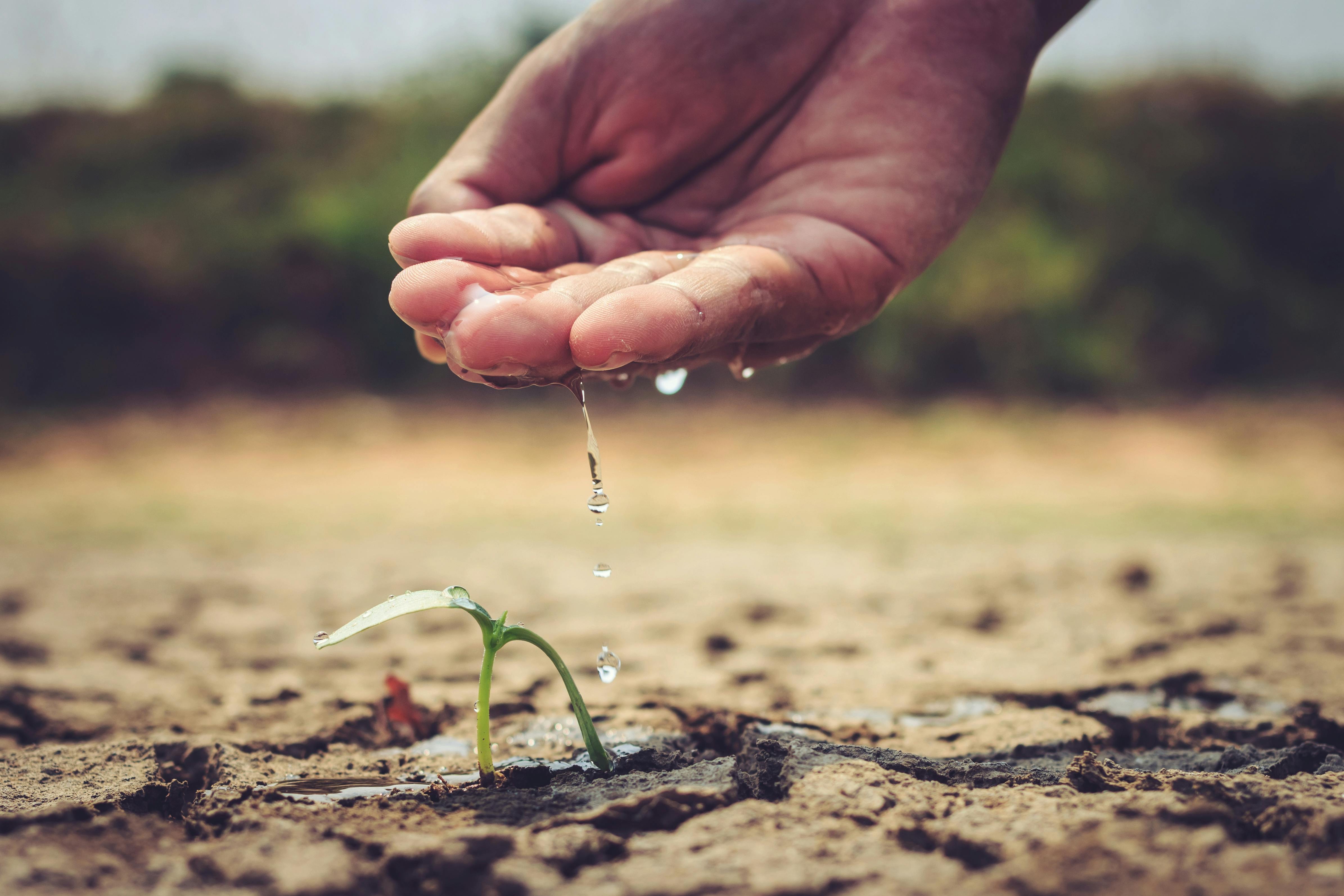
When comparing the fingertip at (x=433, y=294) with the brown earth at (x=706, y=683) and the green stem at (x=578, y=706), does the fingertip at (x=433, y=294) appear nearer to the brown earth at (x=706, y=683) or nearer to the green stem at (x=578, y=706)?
the green stem at (x=578, y=706)

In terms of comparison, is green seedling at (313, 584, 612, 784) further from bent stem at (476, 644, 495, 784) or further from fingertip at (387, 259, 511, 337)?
fingertip at (387, 259, 511, 337)

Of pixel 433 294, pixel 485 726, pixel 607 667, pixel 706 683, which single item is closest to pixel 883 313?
pixel 706 683

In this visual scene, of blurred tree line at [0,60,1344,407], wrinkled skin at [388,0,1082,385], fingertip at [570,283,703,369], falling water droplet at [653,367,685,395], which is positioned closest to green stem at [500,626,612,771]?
fingertip at [570,283,703,369]

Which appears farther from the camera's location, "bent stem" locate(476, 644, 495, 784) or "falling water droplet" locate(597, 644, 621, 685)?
"falling water droplet" locate(597, 644, 621, 685)

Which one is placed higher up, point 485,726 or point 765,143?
point 765,143

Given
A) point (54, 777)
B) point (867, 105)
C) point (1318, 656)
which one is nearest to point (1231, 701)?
point (1318, 656)

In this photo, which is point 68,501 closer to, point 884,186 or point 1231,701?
point 884,186

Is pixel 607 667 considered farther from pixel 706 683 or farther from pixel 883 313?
pixel 883 313
